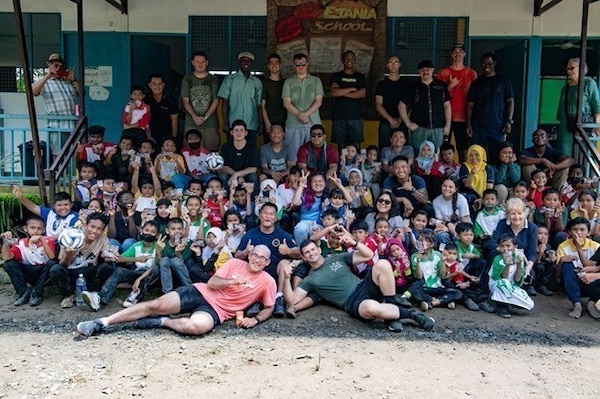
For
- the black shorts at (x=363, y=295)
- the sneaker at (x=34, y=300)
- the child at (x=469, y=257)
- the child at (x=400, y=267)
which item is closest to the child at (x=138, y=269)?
the sneaker at (x=34, y=300)

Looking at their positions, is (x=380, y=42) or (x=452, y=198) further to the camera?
(x=380, y=42)

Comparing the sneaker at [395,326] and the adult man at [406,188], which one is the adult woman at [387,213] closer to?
the adult man at [406,188]

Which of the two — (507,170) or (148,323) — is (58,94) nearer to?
(148,323)

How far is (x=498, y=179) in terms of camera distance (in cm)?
696

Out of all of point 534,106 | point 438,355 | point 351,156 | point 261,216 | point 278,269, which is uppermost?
point 534,106

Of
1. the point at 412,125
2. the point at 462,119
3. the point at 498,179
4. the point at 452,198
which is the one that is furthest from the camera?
the point at 462,119

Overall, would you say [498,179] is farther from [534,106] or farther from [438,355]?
[438,355]

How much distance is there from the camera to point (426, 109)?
24.3 ft

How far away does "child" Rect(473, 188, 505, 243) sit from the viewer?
20.0 feet

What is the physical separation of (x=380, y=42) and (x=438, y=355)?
5.61 meters

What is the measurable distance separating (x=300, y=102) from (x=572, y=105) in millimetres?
3384

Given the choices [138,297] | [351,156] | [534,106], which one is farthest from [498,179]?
[138,297]

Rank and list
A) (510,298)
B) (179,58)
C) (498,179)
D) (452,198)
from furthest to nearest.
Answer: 1. (179,58)
2. (498,179)
3. (452,198)
4. (510,298)

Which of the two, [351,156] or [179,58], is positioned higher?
[179,58]
